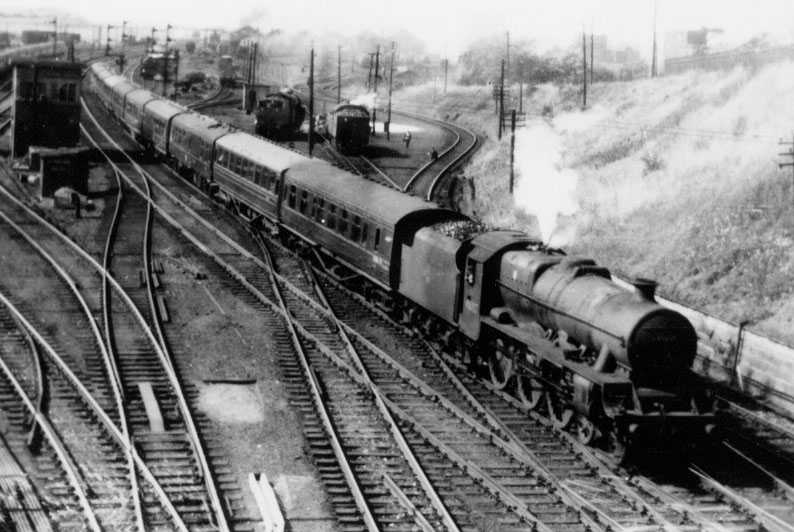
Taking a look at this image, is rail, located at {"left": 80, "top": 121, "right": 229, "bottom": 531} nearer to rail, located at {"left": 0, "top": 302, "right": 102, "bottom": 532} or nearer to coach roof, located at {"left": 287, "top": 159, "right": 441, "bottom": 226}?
rail, located at {"left": 0, "top": 302, "right": 102, "bottom": 532}

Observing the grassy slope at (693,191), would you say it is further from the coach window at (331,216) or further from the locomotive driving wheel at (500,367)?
the coach window at (331,216)

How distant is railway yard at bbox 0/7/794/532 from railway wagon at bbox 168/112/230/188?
877 cm

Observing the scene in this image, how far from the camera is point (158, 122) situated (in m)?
40.6

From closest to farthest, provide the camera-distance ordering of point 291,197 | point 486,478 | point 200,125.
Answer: point 486,478 < point 291,197 < point 200,125

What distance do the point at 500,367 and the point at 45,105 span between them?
96.6ft

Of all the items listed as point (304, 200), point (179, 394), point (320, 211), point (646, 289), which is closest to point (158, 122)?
point (304, 200)

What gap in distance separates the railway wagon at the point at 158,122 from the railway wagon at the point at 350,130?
7926mm

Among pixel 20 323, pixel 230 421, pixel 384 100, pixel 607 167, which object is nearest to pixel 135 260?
pixel 20 323

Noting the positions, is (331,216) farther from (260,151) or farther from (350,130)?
(350,130)

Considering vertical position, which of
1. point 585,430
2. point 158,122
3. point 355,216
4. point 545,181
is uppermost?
point 158,122

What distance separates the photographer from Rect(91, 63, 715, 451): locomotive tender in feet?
42.8

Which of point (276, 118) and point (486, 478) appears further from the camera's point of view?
point (276, 118)

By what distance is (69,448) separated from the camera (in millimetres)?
13188

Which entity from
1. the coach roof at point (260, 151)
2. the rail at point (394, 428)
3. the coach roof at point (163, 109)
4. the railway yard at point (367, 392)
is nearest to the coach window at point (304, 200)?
the railway yard at point (367, 392)
